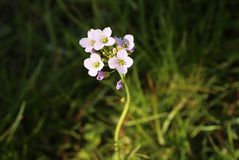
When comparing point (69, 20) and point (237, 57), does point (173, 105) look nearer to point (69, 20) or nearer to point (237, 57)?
point (237, 57)

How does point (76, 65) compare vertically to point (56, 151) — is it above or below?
above

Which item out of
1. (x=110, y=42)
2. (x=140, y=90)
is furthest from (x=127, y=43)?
(x=140, y=90)

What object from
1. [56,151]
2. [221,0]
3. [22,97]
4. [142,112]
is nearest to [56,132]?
[56,151]

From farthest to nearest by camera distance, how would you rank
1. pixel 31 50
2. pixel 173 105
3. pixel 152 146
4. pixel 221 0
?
1. pixel 31 50
2. pixel 221 0
3. pixel 173 105
4. pixel 152 146

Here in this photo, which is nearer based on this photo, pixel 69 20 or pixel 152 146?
pixel 152 146

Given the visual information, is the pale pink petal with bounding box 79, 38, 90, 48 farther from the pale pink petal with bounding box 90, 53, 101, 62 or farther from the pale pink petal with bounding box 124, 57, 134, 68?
the pale pink petal with bounding box 124, 57, 134, 68

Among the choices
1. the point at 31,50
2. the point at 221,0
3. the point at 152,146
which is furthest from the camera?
the point at 31,50

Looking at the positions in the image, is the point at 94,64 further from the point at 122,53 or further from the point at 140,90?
the point at 140,90

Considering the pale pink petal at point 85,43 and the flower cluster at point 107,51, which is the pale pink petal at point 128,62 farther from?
the pale pink petal at point 85,43
